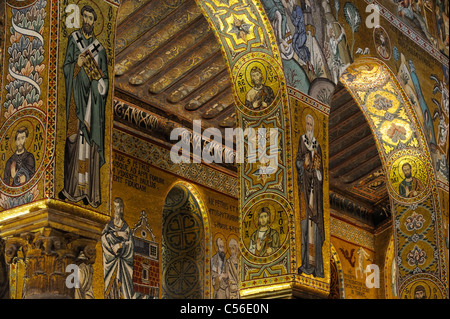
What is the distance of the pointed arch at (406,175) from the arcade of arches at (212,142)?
21mm

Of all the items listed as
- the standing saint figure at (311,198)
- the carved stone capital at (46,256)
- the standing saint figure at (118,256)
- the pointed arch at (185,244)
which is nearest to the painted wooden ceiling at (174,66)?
the pointed arch at (185,244)

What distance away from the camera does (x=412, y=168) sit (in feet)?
39.7

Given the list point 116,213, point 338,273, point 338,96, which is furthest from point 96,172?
point 338,273

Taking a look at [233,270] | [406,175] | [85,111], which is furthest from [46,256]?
[233,270]

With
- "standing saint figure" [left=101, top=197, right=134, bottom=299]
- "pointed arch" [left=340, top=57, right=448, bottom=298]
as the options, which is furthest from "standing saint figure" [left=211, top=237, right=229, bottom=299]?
"pointed arch" [left=340, top=57, right=448, bottom=298]

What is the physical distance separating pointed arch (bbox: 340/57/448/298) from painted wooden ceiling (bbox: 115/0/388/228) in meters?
2.24

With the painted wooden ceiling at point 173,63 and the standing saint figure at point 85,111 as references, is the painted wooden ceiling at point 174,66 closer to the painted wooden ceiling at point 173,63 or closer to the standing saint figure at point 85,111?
the painted wooden ceiling at point 173,63

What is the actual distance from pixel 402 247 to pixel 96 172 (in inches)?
267

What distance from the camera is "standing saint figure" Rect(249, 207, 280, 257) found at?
855 cm

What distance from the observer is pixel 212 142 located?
14.2 m

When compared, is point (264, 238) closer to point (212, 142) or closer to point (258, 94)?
point (258, 94)

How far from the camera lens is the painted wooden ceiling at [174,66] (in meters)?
11.4

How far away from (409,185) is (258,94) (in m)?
3.98
